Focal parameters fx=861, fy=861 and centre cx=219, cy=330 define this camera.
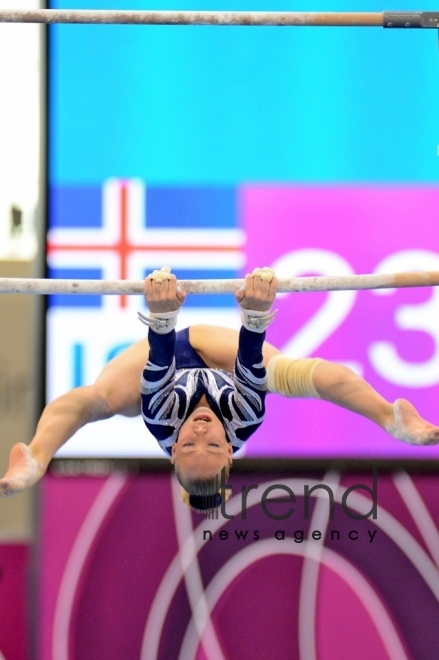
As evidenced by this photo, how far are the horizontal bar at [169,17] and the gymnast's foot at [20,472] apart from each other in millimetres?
1617

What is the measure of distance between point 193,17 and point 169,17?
0.09 meters

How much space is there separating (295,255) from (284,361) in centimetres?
132

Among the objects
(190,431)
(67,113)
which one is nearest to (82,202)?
(67,113)

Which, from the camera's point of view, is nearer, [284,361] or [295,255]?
[284,361]

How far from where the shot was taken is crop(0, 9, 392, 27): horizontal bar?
3262 millimetres

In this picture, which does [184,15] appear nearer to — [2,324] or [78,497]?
[2,324]

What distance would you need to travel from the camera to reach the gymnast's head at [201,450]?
3.33 meters

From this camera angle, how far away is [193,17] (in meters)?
3.30

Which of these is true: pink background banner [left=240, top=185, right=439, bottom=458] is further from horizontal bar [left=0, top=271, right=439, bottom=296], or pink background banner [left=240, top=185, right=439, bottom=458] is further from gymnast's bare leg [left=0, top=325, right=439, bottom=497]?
horizontal bar [left=0, top=271, right=439, bottom=296]

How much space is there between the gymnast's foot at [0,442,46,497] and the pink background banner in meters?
2.02

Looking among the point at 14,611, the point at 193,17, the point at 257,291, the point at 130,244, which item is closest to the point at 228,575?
the point at 14,611

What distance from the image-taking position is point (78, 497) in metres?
4.81

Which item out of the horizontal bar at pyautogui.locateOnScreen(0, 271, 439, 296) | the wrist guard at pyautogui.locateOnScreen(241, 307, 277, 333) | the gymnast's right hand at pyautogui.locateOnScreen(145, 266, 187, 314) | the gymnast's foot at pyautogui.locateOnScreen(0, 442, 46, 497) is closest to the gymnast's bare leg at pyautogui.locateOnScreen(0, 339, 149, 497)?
the gymnast's foot at pyautogui.locateOnScreen(0, 442, 46, 497)

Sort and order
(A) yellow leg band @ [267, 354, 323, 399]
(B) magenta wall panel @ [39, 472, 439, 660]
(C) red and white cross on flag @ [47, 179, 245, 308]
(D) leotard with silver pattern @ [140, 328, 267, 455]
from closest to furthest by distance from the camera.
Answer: (D) leotard with silver pattern @ [140, 328, 267, 455] → (A) yellow leg band @ [267, 354, 323, 399] → (B) magenta wall panel @ [39, 472, 439, 660] → (C) red and white cross on flag @ [47, 179, 245, 308]
